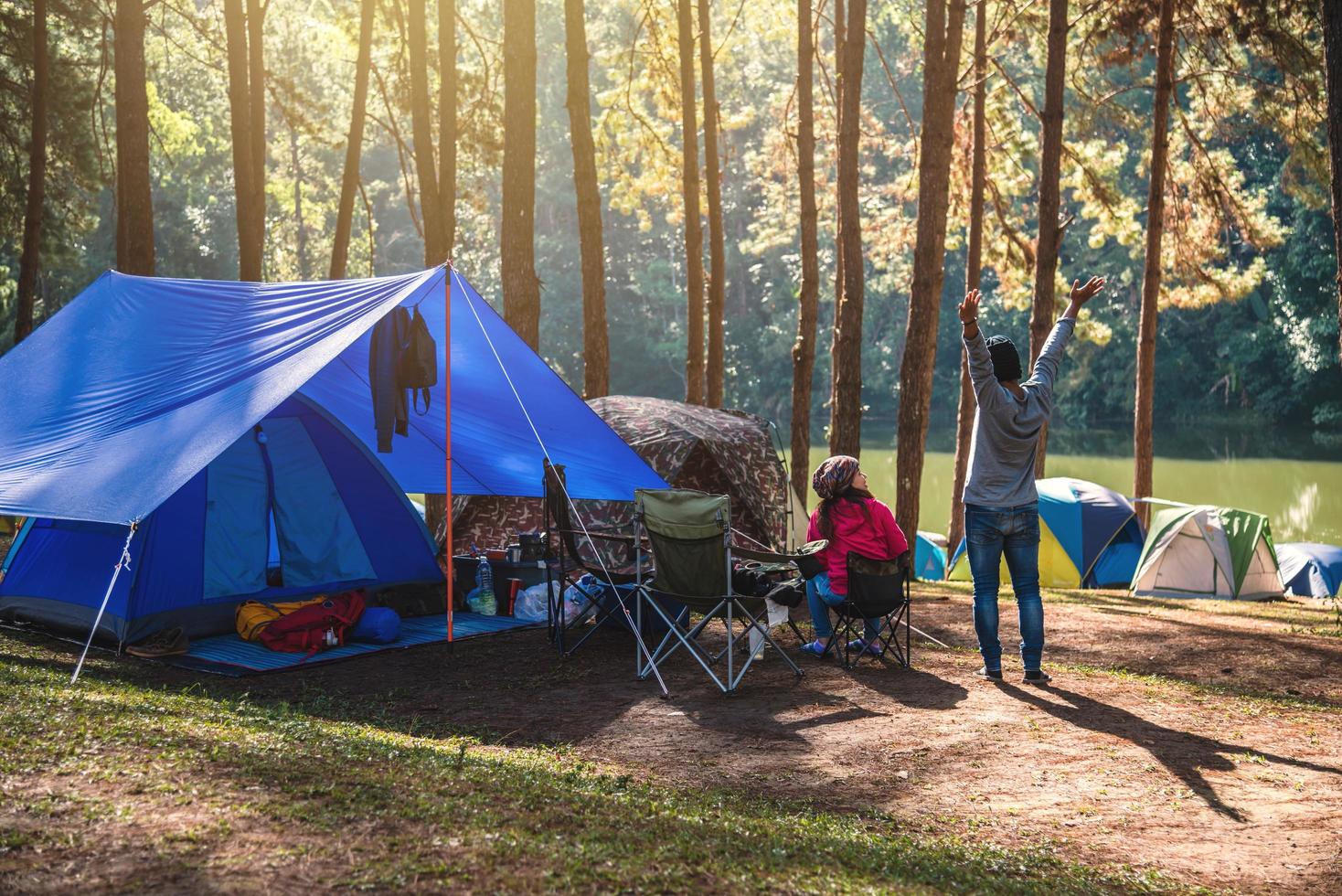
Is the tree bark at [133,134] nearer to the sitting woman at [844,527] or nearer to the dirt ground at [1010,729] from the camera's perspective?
the dirt ground at [1010,729]

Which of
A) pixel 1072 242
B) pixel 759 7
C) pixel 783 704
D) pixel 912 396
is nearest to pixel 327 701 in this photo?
pixel 783 704

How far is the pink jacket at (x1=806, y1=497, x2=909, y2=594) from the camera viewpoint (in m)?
6.09

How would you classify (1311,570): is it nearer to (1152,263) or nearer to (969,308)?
(1152,263)

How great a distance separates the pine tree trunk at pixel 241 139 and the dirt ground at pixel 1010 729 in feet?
19.9

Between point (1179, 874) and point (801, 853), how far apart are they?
1.04 metres

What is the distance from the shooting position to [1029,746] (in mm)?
4703

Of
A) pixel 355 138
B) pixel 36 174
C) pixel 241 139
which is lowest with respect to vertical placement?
pixel 36 174

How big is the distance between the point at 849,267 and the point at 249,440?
17.1ft

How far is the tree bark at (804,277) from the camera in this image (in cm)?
1266

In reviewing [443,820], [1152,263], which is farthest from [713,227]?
[443,820]

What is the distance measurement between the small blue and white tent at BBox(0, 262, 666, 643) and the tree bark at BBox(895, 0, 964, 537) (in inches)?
131

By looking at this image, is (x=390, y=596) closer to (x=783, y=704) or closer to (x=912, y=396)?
(x=783, y=704)

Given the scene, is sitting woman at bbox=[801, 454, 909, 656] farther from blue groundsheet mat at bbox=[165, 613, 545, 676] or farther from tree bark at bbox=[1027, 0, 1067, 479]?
tree bark at bbox=[1027, 0, 1067, 479]

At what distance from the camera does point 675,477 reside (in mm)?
9539
